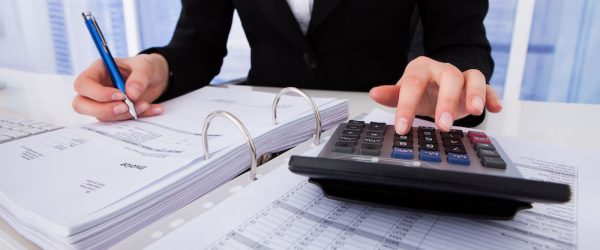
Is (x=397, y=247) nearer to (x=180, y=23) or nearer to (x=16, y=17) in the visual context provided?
(x=180, y=23)

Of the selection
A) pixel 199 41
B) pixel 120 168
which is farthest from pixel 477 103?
pixel 199 41

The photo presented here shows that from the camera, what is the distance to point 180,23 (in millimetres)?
862

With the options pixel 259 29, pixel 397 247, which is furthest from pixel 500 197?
pixel 259 29

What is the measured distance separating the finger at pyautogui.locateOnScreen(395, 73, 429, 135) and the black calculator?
0.06 ft

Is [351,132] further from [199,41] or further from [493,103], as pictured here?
[199,41]

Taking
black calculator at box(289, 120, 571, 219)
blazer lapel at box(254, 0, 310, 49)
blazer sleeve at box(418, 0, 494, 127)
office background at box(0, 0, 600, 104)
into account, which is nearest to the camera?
black calculator at box(289, 120, 571, 219)

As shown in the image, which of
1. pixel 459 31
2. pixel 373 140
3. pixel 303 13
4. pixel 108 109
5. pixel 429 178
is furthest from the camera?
pixel 303 13

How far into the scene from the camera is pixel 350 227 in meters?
0.23

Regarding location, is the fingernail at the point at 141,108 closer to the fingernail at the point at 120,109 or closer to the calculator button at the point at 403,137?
the fingernail at the point at 120,109

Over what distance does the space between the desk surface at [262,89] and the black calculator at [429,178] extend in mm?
87

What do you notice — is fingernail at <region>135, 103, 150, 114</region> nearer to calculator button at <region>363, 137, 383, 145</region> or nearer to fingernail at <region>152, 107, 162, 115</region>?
fingernail at <region>152, 107, 162, 115</region>

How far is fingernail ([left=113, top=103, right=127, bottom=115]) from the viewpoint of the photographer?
17.8 inches

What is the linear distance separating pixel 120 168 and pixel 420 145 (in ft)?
0.78

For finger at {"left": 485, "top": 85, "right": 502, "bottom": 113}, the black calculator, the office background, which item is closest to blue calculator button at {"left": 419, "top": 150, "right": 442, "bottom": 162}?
the black calculator
